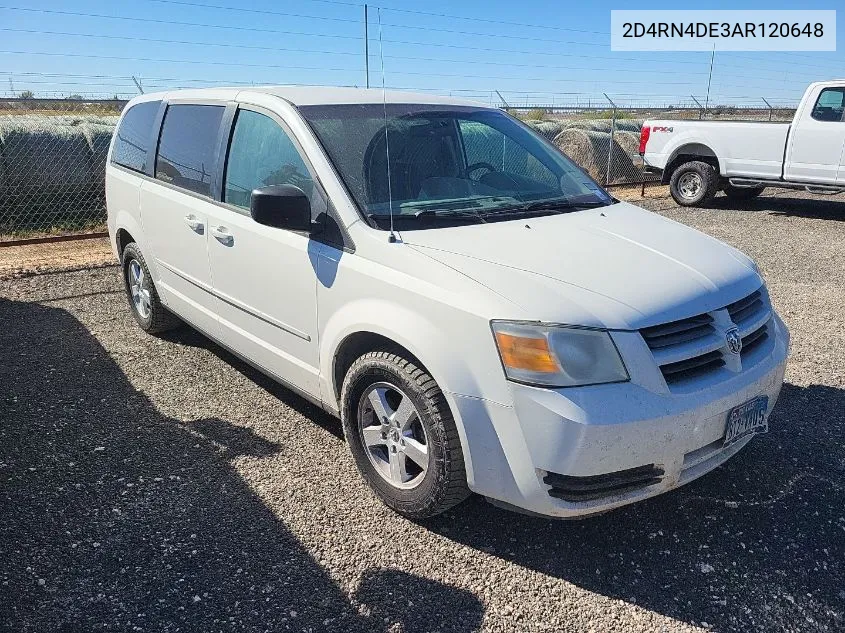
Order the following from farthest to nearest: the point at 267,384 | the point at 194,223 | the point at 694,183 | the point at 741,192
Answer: the point at 741,192 → the point at 694,183 → the point at 267,384 → the point at 194,223

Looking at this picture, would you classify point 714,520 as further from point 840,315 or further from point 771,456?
point 840,315

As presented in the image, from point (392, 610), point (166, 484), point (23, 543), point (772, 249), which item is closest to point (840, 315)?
point (772, 249)

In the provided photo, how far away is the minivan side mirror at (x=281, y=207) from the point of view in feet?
9.61

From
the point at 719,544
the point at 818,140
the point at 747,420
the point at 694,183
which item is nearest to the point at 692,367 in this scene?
the point at 747,420

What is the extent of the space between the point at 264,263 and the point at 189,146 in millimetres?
1255

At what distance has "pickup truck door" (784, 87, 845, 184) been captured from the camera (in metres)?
10.1

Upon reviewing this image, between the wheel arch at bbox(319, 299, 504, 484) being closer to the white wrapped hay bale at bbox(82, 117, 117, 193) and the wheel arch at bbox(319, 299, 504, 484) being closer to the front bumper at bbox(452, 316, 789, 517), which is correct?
the front bumper at bbox(452, 316, 789, 517)

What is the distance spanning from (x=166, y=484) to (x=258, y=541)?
69 cm

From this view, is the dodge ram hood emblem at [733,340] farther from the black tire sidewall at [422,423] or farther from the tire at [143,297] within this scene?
the tire at [143,297]

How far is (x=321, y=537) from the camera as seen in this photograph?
2.88m

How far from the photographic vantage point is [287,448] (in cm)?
361

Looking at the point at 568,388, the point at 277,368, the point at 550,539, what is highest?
the point at 568,388

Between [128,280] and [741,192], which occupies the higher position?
[128,280]

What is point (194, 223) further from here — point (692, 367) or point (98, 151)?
point (98, 151)
